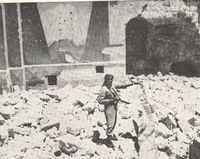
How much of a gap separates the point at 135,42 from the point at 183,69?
1838 mm

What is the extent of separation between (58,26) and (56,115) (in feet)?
9.73

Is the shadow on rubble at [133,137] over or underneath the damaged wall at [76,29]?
underneath

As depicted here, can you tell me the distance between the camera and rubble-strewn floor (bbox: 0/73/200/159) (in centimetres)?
600

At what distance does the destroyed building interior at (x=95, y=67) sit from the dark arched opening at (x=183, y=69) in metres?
0.03

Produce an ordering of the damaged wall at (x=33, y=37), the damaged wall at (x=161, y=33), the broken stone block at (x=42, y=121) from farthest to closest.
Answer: the damaged wall at (x=161, y=33) → the damaged wall at (x=33, y=37) → the broken stone block at (x=42, y=121)

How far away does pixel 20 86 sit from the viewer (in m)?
9.09

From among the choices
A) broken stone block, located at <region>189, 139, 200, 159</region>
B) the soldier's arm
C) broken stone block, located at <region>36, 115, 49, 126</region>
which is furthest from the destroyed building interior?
the soldier's arm

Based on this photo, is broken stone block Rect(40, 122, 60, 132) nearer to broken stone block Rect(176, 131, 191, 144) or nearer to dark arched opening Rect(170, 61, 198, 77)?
broken stone block Rect(176, 131, 191, 144)

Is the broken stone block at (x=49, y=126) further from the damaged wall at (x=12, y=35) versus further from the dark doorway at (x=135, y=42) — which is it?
the dark doorway at (x=135, y=42)

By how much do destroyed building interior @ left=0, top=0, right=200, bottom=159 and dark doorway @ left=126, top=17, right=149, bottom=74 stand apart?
0.10ft

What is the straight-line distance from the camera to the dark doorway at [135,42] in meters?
9.96

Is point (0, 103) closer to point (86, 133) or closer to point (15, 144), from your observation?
point (15, 144)

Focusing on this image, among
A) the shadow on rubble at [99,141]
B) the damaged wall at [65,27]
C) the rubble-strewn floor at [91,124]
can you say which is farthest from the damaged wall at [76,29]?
the shadow on rubble at [99,141]

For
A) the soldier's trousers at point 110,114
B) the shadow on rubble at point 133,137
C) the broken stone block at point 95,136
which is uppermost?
the soldier's trousers at point 110,114
